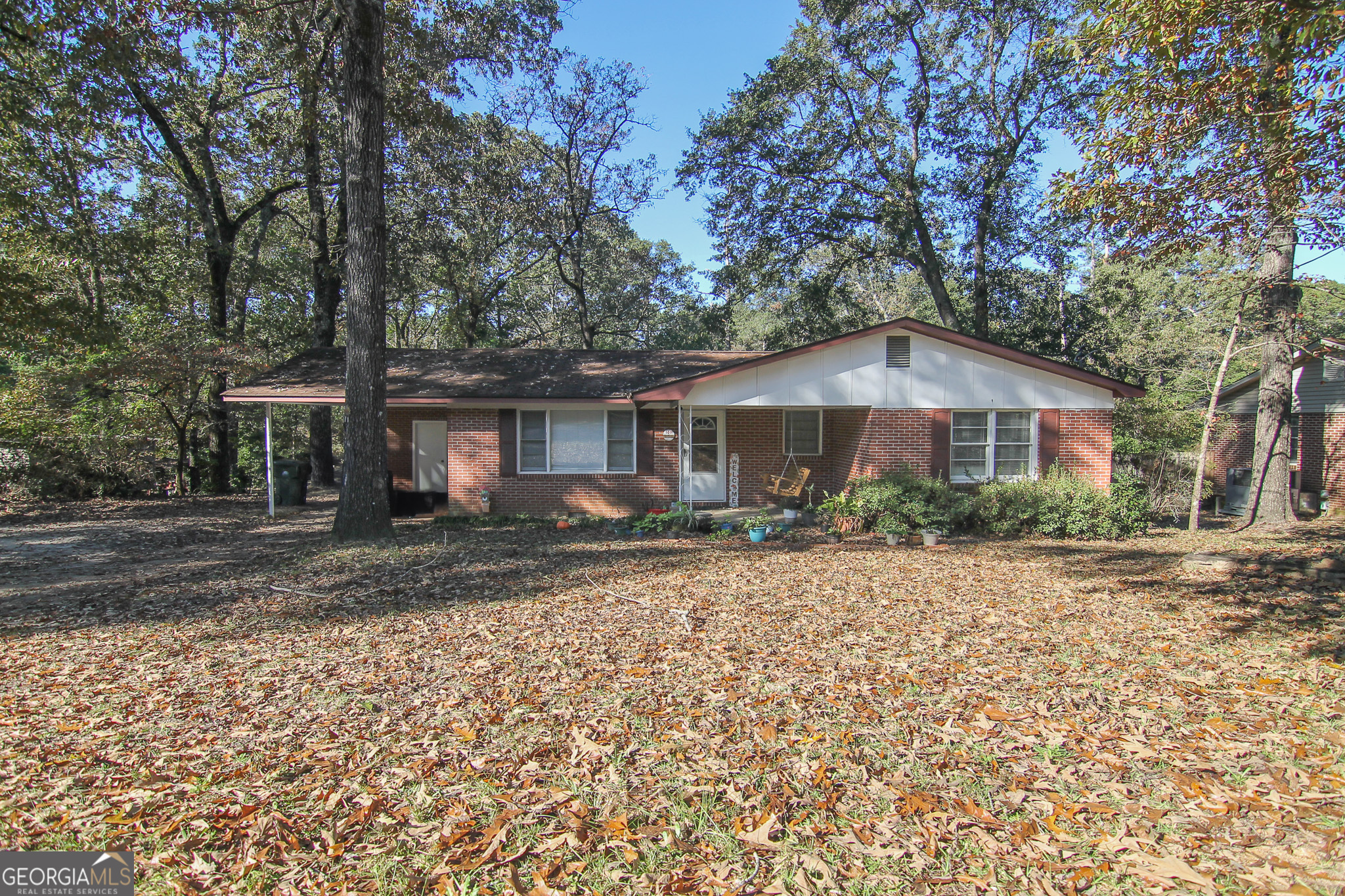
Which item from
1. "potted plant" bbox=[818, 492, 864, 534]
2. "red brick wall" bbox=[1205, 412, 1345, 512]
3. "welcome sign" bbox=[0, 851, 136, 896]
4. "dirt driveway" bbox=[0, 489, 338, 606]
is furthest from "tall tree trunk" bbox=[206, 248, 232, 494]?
"red brick wall" bbox=[1205, 412, 1345, 512]

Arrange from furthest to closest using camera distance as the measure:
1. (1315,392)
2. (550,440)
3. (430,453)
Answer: (1315,392)
(430,453)
(550,440)

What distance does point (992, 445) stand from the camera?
1209cm

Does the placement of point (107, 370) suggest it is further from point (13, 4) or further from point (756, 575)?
point (756, 575)

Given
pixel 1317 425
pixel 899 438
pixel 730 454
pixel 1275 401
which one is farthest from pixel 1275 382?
pixel 730 454

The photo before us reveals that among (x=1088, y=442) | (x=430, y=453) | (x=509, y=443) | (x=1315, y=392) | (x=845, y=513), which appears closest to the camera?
(x=845, y=513)

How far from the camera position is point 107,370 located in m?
14.0

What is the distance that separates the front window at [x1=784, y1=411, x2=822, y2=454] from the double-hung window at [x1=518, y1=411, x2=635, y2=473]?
10.9ft

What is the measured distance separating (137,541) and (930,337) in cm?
1365

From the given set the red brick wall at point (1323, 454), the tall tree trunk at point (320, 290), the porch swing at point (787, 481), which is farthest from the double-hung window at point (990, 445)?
the tall tree trunk at point (320, 290)

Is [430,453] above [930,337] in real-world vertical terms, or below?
below

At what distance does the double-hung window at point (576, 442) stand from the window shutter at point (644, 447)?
0.30 ft

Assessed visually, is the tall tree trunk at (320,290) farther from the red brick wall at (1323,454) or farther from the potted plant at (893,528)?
the red brick wall at (1323,454)

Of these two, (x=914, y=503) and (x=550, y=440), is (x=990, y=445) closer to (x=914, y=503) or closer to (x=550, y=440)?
(x=914, y=503)

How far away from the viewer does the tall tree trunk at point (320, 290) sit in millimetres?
17375
